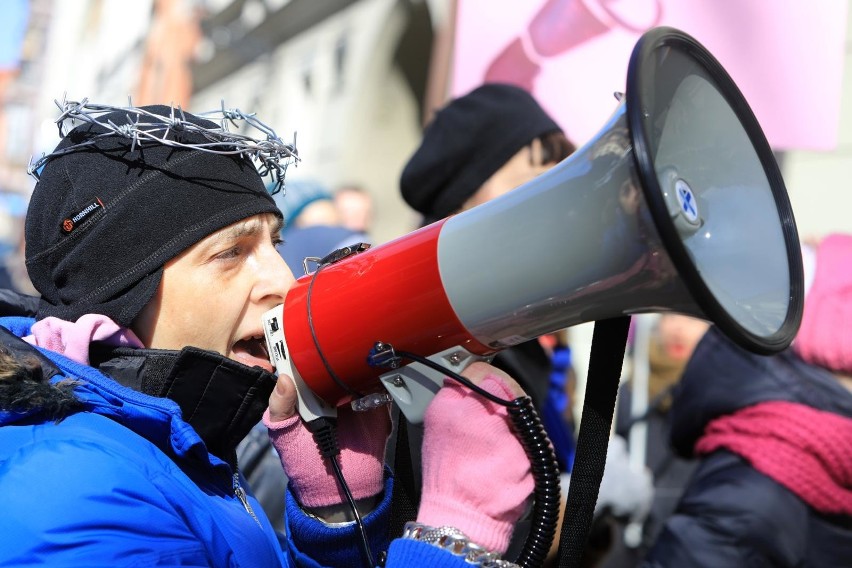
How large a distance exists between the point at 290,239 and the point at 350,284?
6.80ft

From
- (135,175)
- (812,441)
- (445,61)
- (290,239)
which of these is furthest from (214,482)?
(445,61)

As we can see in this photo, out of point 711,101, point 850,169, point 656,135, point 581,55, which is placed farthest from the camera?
point 850,169

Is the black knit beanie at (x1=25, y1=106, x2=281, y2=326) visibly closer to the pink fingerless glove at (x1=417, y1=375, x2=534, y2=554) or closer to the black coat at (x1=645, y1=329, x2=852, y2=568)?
the pink fingerless glove at (x1=417, y1=375, x2=534, y2=554)

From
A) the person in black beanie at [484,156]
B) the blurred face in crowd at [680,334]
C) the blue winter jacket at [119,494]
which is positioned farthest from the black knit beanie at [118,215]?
the blurred face in crowd at [680,334]

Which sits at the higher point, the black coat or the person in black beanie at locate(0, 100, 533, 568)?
the person in black beanie at locate(0, 100, 533, 568)

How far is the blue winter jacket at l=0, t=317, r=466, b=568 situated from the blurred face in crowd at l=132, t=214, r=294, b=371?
7.3 inches

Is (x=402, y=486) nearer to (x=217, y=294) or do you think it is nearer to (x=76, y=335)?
(x=217, y=294)

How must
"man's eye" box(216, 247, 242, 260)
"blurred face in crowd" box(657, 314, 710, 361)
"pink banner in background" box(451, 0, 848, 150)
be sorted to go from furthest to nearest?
"blurred face in crowd" box(657, 314, 710, 361)
"pink banner in background" box(451, 0, 848, 150)
"man's eye" box(216, 247, 242, 260)

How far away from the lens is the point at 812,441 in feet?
6.88

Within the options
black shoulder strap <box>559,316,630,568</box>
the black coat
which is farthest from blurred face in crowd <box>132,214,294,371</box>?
the black coat

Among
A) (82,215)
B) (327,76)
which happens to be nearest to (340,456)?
(82,215)

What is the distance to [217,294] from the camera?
1.45 m

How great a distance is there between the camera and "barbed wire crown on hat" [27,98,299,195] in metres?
1.44

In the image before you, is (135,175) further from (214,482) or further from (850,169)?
(850,169)
